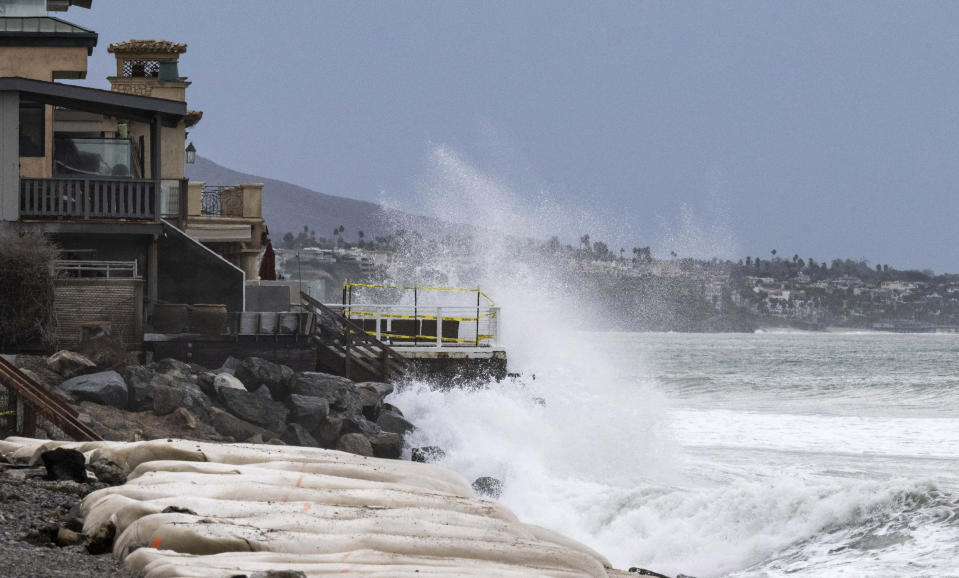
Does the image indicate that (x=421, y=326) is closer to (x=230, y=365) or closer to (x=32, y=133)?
(x=230, y=365)

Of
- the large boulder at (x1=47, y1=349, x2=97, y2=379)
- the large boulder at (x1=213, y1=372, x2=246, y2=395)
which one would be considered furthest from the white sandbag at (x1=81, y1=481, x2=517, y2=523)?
the large boulder at (x1=213, y1=372, x2=246, y2=395)

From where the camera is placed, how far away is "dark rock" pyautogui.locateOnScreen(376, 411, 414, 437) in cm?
2081

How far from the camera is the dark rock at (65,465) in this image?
11336 mm

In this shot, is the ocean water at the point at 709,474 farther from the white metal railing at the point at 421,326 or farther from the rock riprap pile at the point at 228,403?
the white metal railing at the point at 421,326

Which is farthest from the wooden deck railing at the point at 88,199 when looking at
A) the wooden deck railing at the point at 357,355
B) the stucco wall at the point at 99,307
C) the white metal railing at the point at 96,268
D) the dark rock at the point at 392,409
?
the dark rock at the point at 392,409

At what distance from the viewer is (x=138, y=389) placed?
1647 centimetres

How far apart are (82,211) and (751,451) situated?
1395 centimetres

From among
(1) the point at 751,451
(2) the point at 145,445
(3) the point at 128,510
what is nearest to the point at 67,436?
(2) the point at 145,445

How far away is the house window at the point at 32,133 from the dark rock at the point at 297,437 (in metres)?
9.37

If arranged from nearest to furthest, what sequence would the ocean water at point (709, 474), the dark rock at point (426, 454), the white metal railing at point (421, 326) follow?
the ocean water at point (709, 474) < the dark rock at point (426, 454) < the white metal railing at point (421, 326)

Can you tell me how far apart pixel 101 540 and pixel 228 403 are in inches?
359

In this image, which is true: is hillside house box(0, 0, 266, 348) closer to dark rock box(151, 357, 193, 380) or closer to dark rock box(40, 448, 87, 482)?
dark rock box(151, 357, 193, 380)

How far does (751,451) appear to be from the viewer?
87.6ft

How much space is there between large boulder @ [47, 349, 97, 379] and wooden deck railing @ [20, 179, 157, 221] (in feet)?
20.4
